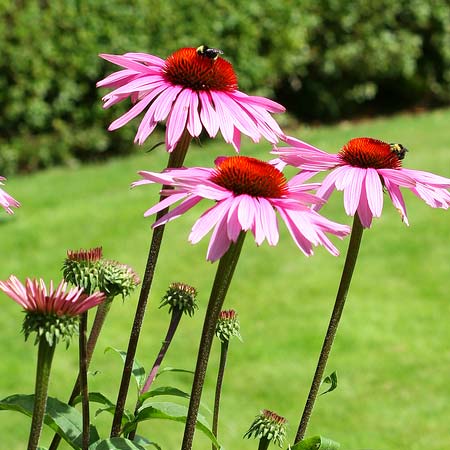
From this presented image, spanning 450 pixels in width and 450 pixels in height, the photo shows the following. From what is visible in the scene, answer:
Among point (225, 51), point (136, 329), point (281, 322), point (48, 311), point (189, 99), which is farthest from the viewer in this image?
point (225, 51)

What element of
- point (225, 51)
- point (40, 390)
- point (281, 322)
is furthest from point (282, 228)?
point (40, 390)

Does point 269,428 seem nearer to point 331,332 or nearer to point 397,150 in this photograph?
point 331,332

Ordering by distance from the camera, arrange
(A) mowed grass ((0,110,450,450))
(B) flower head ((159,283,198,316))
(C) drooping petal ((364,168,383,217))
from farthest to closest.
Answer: (A) mowed grass ((0,110,450,450)), (B) flower head ((159,283,198,316)), (C) drooping petal ((364,168,383,217))

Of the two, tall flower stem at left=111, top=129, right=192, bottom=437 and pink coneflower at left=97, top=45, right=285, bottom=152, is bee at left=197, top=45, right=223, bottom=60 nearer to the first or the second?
pink coneflower at left=97, top=45, right=285, bottom=152

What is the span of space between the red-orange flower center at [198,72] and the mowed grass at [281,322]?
92.9 inches

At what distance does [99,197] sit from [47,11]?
7.11ft

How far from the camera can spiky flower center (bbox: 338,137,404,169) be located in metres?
1.39

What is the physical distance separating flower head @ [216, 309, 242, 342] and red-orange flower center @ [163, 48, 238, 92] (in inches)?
13.9

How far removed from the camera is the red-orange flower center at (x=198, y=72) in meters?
1.41

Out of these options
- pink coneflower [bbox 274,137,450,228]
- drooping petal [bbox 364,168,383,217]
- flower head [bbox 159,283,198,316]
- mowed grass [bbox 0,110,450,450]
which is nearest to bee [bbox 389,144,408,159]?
pink coneflower [bbox 274,137,450,228]

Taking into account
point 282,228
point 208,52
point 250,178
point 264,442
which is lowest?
point 264,442

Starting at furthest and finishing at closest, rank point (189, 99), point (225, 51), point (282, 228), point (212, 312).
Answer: point (225, 51) → point (282, 228) → point (189, 99) → point (212, 312)

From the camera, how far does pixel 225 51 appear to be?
9.59m

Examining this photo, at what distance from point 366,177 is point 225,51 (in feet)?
27.7
